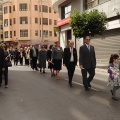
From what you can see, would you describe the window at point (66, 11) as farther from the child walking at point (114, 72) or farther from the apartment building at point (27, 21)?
the apartment building at point (27, 21)

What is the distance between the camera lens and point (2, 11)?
241 ft

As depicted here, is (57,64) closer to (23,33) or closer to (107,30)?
(107,30)

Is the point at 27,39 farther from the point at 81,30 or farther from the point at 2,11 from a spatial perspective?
the point at 81,30

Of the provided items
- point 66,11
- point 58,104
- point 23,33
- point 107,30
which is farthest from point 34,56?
point 23,33

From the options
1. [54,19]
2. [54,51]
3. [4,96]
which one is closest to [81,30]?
[54,51]

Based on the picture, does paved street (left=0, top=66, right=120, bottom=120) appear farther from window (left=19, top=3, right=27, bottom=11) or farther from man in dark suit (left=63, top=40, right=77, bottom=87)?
window (left=19, top=3, right=27, bottom=11)

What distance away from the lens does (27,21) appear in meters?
65.9

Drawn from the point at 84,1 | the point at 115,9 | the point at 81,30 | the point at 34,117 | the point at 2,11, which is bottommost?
the point at 34,117

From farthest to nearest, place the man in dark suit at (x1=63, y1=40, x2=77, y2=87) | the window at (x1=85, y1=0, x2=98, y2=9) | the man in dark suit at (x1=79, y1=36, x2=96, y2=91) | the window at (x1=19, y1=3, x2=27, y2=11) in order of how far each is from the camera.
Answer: the window at (x1=19, y1=3, x2=27, y2=11), the window at (x1=85, y1=0, x2=98, y2=9), the man in dark suit at (x1=63, y1=40, x2=77, y2=87), the man in dark suit at (x1=79, y1=36, x2=96, y2=91)

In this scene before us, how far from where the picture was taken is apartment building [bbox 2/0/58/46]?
216 ft

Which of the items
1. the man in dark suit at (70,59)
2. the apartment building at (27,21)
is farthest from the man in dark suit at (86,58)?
the apartment building at (27,21)

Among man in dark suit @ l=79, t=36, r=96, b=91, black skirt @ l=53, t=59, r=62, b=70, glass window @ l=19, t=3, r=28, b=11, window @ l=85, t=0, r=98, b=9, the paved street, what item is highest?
glass window @ l=19, t=3, r=28, b=11

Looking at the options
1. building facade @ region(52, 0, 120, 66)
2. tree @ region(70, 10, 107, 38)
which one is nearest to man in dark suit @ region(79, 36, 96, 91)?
tree @ region(70, 10, 107, 38)

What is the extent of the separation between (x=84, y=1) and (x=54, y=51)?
1578cm
